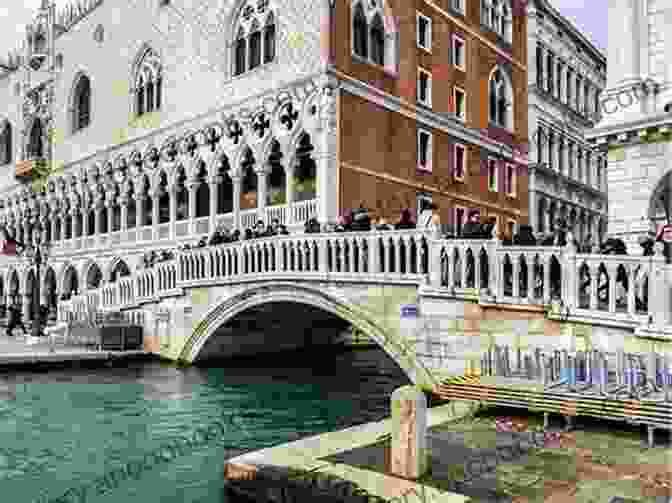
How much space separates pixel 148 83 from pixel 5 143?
1742 centimetres

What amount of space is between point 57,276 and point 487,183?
806 inches

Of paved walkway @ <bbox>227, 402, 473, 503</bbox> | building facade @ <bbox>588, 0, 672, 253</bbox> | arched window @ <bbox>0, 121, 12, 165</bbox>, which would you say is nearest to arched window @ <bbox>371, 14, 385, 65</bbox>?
building facade @ <bbox>588, 0, 672, 253</bbox>

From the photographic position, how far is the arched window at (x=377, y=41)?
19578mm

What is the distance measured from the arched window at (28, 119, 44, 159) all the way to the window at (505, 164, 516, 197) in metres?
24.5

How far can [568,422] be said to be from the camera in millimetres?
7039

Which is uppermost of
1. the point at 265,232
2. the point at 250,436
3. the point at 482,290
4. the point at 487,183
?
the point at 487,183

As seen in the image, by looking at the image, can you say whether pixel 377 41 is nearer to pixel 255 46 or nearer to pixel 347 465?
pixel 255 46

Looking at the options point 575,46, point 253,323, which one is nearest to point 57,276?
point 253,323

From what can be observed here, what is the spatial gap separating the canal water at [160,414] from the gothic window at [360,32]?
9626 millimetres

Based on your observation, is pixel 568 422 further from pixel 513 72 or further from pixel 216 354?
pixel 513 72

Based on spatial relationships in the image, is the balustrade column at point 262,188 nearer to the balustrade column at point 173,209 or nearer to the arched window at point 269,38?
the arched window at point 269,38

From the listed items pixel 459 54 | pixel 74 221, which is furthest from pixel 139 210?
pixel 459 54

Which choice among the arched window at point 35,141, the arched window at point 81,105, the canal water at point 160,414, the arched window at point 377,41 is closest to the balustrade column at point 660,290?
the canal water at point 160,414

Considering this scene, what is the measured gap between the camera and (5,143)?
36.8 m
